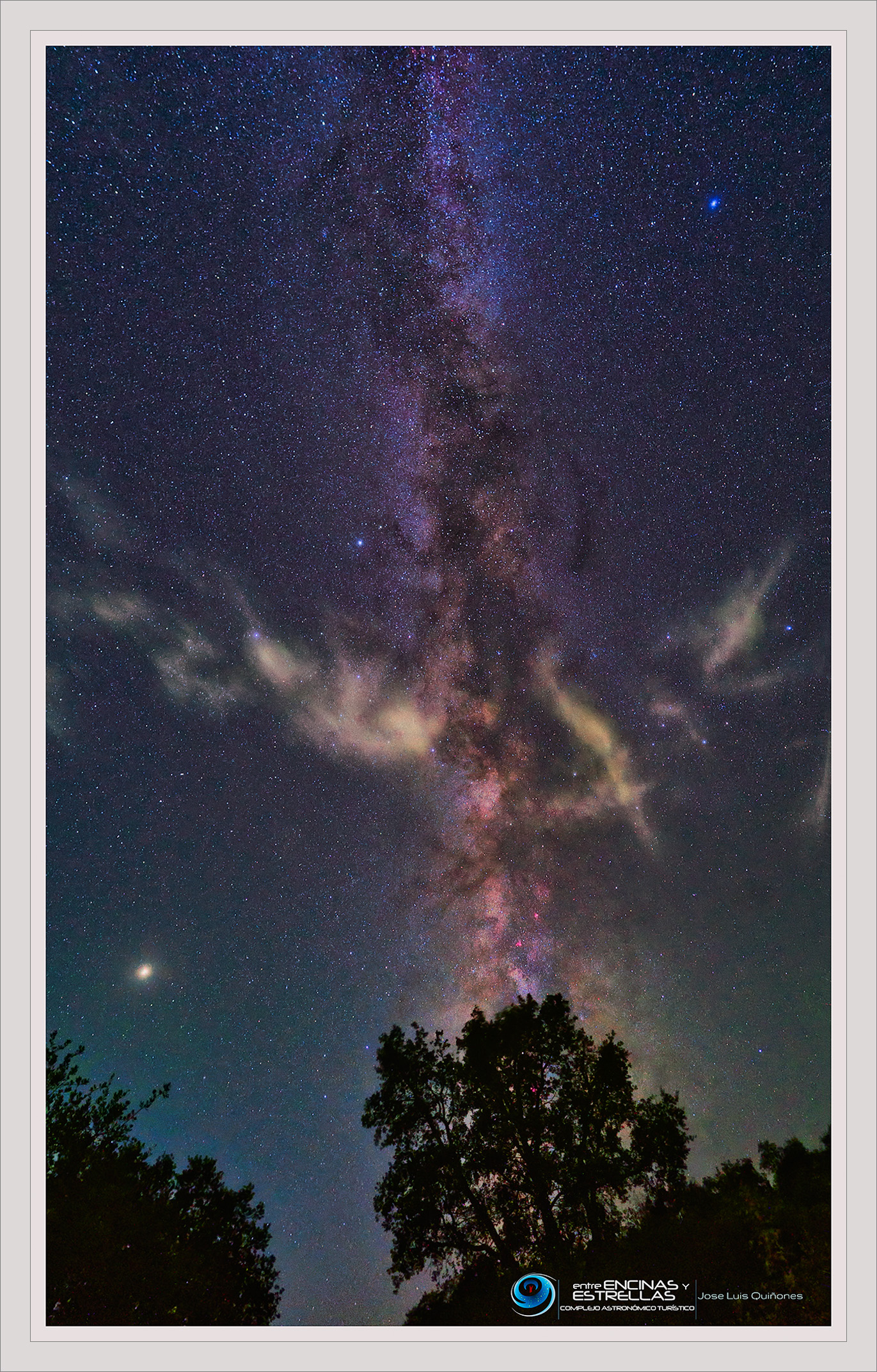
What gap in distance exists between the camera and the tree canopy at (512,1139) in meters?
9.57

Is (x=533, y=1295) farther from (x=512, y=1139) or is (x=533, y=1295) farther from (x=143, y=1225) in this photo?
(x=143, y=1225)

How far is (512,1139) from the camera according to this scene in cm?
1048

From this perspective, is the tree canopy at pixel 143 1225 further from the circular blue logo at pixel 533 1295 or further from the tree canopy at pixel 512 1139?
the circular blue logo at pixel 533 1295

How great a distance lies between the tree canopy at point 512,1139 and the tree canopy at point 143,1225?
2.93 meters

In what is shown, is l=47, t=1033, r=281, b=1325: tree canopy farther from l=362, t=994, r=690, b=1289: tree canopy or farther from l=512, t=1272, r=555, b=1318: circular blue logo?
l=512, t=1272, r=555, b=1318: circular blue logo

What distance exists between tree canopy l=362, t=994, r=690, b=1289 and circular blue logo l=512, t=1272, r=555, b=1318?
2.39 meters

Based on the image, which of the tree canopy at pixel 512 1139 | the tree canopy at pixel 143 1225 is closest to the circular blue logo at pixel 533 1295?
the tree canopy at pixel 512 1139

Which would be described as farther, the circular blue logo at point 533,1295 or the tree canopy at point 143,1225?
the tree canopy at point 143,1225
